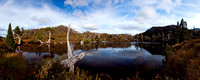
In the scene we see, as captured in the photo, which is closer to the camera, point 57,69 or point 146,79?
point 57,69

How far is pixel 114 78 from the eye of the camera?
11.3 meters

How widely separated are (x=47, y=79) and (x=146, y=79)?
34.0ft

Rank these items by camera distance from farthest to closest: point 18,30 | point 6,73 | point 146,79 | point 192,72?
point 18,30, point 146,79, point 192,72, point 6,73

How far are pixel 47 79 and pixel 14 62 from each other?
4.23 m

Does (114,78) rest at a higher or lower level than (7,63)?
lower

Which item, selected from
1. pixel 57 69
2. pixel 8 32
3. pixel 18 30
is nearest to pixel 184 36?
pixel 57 69

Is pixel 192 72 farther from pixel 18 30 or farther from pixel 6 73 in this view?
pixel 18 30

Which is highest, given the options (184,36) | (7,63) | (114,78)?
(184,36)

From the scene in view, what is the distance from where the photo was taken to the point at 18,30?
61906 millimetres

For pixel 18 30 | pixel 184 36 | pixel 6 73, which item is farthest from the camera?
pixel 18 30

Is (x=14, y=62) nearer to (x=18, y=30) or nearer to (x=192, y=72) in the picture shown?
(x=192, y=72)

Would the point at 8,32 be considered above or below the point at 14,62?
above

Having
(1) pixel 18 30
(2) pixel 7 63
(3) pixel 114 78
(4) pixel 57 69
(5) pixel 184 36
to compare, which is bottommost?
(3) pixel 114 78

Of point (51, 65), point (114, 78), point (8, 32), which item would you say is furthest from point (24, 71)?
point (8, 32)
